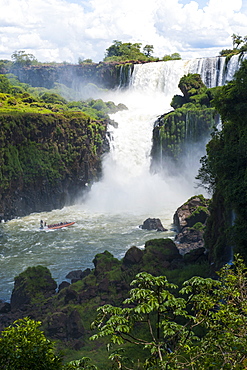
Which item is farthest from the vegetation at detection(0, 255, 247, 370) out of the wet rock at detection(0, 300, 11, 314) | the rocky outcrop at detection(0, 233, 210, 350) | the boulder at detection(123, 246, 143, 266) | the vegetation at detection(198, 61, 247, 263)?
the boulder at detection(123, 246, 143, 266)

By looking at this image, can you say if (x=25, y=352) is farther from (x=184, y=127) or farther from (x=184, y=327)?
(x=184, y=127)

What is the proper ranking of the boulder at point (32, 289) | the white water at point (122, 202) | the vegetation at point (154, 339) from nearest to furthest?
the vegetation at point (154, 339) → the boulder at point (32, 289) → the white water at point (122, 202)

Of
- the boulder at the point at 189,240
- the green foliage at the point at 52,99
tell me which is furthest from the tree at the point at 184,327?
the green foliage at the point at 52,99

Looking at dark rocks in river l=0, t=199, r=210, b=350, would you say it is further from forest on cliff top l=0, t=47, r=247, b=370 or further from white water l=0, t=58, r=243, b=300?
white water l=0, t=58, r=243, b=300

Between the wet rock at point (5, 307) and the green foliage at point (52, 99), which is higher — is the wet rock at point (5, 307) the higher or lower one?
the lower one

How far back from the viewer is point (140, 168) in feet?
170

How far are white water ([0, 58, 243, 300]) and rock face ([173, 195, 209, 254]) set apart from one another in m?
1.54

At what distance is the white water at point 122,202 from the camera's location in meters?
30.8

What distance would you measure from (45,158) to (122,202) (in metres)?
10.3

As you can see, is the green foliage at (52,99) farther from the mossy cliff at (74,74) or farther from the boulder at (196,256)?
the boulder at (196,256)

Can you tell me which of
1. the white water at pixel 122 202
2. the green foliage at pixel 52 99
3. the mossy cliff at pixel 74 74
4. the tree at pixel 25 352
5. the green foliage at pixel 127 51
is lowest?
the white water at pixel 122 202

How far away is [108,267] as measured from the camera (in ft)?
81.7

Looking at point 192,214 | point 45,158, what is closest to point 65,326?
point 192,214

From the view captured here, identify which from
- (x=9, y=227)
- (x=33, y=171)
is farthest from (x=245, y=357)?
(x=33, y=171)
